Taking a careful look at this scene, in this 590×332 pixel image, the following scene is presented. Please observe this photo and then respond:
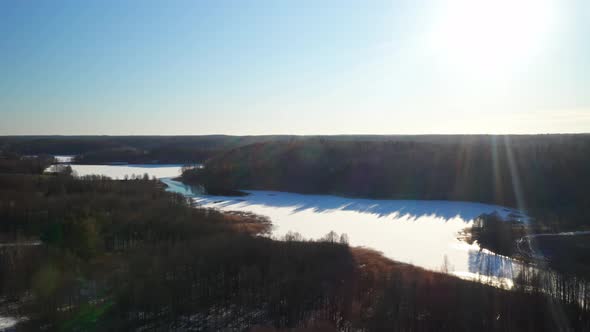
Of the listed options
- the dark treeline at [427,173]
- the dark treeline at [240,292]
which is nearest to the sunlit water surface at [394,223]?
the dark treeline at [240,292]

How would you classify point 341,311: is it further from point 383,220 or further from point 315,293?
point 383,220

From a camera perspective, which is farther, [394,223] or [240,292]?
[394,223]

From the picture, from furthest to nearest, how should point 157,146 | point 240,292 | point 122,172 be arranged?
point 157,146 < point 122,172 < point 240,292

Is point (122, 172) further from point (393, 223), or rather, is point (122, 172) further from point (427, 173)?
point (393, 223)

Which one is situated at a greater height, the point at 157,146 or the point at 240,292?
the point at 157,146

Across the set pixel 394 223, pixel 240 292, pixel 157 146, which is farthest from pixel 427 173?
pixel 157 146
